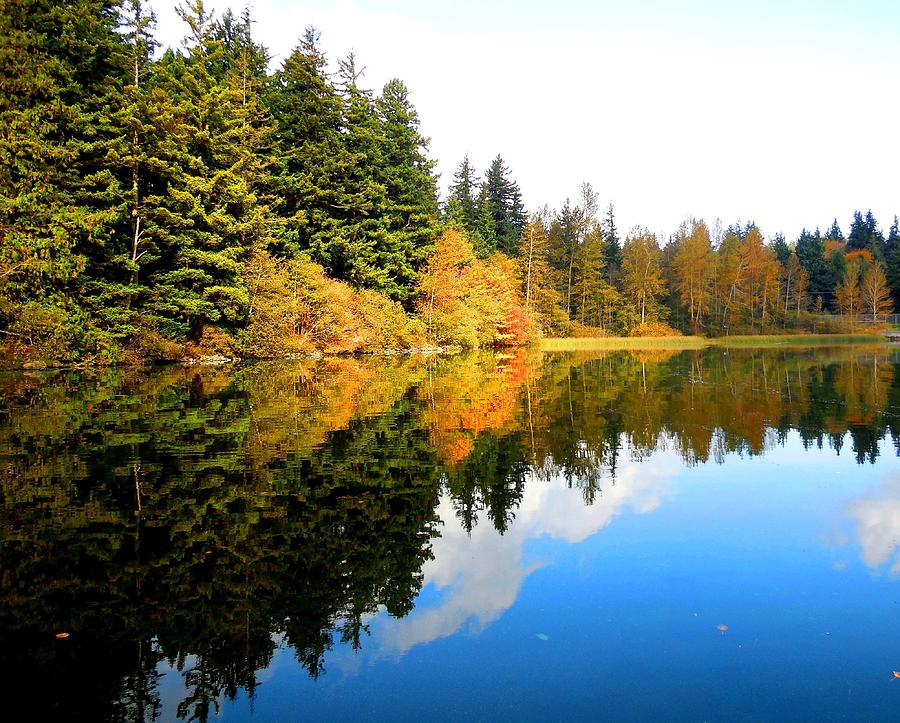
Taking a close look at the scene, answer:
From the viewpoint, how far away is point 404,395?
711 inches

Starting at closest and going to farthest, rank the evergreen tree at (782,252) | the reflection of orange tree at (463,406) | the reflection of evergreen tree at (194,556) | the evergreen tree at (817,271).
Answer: the reflection of evergreen tree at (194,556)
the reflection of orange tree at (463,406)
the evergreen tree at (817,271)
the evergreen tree at (782,252)

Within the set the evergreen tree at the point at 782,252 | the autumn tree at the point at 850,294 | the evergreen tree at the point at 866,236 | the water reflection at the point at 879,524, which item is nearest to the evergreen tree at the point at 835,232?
the evergreen tree at the point at 866,236

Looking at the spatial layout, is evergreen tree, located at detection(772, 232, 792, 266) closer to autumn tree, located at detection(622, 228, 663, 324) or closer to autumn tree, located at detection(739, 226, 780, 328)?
autumn tree, located at detection(739, 226, 780, 328)

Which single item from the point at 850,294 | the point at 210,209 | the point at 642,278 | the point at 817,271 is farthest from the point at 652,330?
the point at 210,209

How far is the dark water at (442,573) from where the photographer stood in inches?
148

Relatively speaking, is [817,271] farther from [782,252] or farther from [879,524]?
[879,524]

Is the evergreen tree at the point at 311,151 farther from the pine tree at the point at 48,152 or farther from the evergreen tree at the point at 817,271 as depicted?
the evergreen tree at the point at 817,271

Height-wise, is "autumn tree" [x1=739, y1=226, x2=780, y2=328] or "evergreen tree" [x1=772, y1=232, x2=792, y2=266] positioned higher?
"evergreen tree" [x1=772, y1=232, x2=792, y2=266]

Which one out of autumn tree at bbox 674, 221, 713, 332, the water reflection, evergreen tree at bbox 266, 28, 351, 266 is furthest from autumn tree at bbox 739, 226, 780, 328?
the water reflection

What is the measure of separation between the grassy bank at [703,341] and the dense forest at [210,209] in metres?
6.67

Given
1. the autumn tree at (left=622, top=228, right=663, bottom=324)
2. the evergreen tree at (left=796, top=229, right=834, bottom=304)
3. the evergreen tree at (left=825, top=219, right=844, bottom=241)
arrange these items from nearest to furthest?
1. the autumn tree at (left=622, top=228, right=663, bottom=324)
2. the evergreen tree at (left=796, top=229, right=834, bottom=304)
3. the evergreen tree at (left=825, top=219, right=844, bottom=241)

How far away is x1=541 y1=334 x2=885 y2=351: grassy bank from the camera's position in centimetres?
6353

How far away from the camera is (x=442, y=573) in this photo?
18.4 feet

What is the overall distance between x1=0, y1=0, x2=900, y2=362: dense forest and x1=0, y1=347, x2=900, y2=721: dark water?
14.9m
